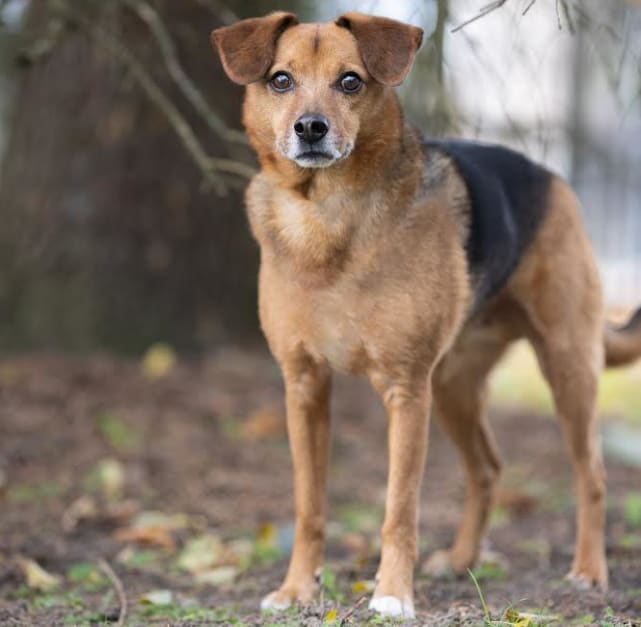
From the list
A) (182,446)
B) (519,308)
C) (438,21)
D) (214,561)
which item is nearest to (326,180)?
(438,21)

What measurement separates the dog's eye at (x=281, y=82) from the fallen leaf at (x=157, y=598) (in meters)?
1.95

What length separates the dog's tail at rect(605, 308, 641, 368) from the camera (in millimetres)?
5262

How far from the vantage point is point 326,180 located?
4.06m

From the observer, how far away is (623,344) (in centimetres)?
527

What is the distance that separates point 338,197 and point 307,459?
3.32ft

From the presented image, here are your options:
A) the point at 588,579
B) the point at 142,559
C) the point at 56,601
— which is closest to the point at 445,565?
the point at 588,579

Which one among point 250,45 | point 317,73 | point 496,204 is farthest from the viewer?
point 496,204

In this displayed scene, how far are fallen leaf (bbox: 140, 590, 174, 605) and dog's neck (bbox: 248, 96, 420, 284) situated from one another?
1327 millimetres

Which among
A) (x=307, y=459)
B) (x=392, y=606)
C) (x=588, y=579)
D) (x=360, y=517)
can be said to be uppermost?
(x=307, y=459)

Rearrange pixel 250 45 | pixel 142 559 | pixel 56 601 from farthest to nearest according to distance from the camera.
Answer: pixel 142 559
pixel 56 601
pixel 250 45

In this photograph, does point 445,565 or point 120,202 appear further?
point 120,202

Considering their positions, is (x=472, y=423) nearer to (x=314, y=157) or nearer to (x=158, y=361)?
(x=314, y=157)

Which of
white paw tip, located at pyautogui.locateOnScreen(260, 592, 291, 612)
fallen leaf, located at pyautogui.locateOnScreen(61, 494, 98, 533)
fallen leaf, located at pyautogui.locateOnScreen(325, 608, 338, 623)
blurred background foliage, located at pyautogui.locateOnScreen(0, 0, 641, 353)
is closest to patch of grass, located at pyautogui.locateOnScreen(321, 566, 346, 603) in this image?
white paw tip, located at pyautogui.locateOnScreen(260, 592, 291, 612)

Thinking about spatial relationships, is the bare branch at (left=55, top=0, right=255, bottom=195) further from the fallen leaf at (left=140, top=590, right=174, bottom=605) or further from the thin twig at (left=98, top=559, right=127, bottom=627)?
the fallen leaf at (left=140, top=590, right=174, bottom=605)
